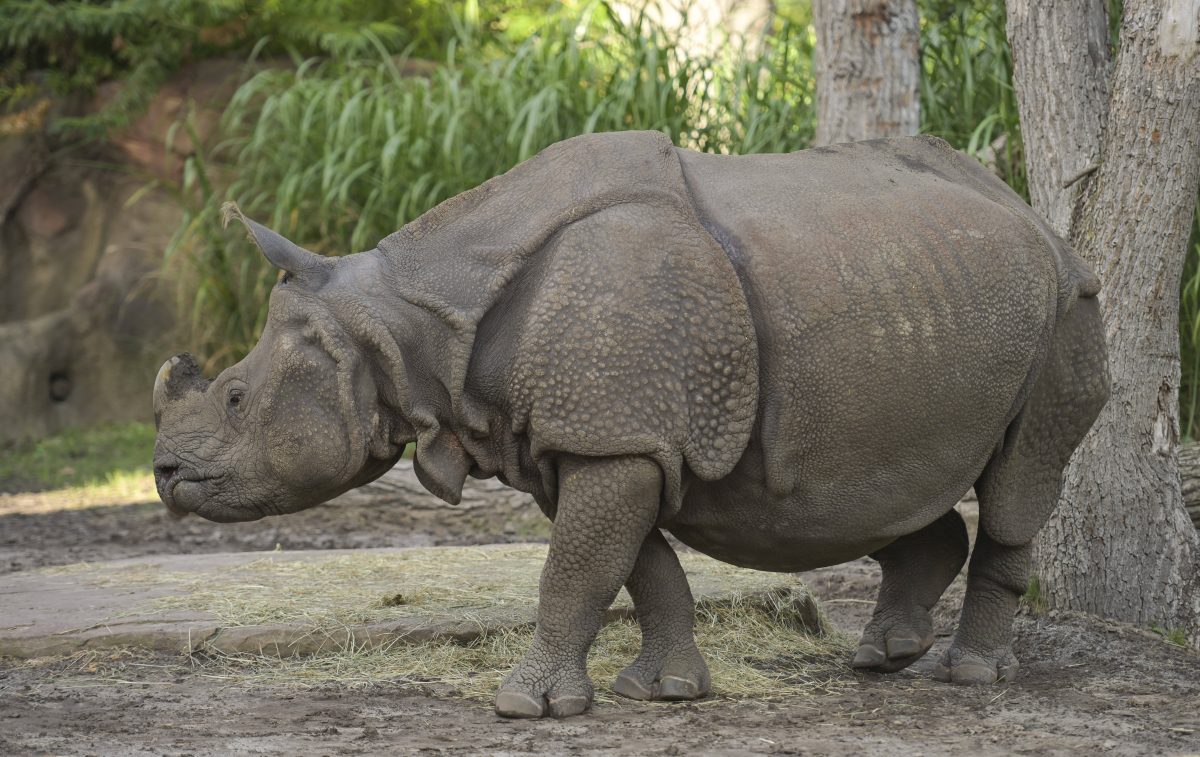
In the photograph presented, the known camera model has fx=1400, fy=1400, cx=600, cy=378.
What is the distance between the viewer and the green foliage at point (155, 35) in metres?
12.1

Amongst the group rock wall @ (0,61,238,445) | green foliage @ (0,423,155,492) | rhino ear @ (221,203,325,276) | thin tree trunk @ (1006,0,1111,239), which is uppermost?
thin tree trunk @ (1006,0,1111,239)

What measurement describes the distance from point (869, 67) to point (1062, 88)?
6.08ft

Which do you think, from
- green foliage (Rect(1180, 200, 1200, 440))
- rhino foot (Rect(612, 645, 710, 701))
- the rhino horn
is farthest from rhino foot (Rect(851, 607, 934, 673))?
green foliage (Rect(1180, 200, 1200, 440))

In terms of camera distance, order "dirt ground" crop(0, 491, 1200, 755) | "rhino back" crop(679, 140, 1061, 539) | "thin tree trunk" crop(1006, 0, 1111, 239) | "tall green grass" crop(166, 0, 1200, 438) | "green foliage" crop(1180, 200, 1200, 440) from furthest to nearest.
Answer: "tall green grass" crop(166, 0, 1200, 438) → "green foliage" crop(1180, 200, 1200, 440) → "thin tree trunk" crop(1006, 0, 1111, 239) → "rhino back" crop(679, 140, 1061, 539) → "dirt ground" crop(0, 491, 1200, 755)

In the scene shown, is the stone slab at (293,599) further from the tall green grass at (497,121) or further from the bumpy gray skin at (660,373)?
the tall green grass at (497,121)

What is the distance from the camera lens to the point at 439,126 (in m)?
9.77

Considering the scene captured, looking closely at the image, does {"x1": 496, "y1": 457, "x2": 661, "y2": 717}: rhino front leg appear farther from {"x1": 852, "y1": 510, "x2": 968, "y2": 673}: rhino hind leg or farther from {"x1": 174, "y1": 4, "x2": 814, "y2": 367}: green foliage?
{"x1": 174, "y1": 4, "x2": 814, "y2": 367}: green foliage

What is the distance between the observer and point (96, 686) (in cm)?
425

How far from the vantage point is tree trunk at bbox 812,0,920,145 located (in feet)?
23.4

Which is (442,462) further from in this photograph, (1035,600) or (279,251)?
(1035,600)

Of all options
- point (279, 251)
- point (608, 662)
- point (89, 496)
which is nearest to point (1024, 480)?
point (608, 662)

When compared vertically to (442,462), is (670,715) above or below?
below

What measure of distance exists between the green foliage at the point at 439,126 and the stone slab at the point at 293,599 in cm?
340

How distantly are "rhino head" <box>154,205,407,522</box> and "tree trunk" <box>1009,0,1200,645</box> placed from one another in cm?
273
